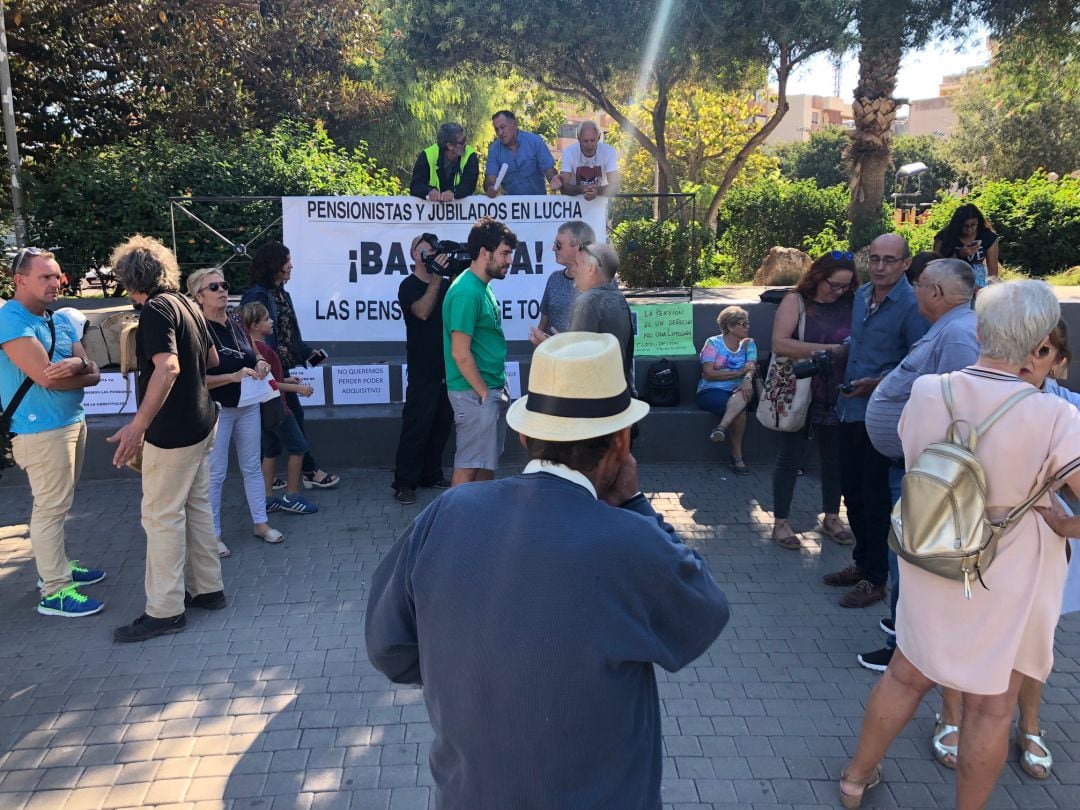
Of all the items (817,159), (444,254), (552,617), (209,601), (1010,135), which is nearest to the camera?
(552,617)

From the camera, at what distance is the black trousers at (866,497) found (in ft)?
14.5

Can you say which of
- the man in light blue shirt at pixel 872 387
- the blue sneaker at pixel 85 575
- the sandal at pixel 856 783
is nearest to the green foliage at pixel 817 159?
the man in light blue shirt at pixel 872 387

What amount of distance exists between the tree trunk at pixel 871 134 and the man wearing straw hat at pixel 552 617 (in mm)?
10433

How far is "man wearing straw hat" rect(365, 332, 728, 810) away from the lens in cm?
154

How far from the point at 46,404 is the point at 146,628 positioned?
1215 mm

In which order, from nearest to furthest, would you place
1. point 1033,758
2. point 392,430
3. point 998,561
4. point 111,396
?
point 998,561 < point 1033,758 < point 111,396 < point 392,430

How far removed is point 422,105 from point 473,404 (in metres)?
17.8

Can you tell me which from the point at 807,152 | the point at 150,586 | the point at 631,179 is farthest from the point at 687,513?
the point at 807,152

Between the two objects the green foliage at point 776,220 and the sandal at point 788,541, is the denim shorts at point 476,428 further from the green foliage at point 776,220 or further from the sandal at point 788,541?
the green foliage at point 776,220

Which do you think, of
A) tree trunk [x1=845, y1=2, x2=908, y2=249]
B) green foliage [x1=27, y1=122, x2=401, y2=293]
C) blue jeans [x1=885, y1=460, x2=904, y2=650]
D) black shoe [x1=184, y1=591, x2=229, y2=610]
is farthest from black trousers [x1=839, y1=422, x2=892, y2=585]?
tree trunk [x1=845, y1=2, x2=908, y2=249]

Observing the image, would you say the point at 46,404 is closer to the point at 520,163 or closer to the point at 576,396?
the point at 576,396

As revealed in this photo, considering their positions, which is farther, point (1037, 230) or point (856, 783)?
point (1037, 230)

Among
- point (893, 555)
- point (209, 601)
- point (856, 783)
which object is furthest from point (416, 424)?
point (856, 783)

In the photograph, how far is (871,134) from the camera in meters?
11.3
